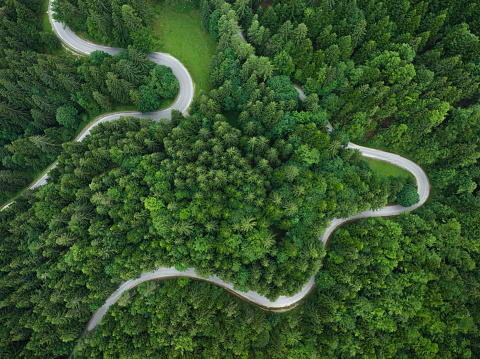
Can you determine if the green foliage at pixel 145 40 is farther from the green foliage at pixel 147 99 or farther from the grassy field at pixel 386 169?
the grassy field at pixel 386 169

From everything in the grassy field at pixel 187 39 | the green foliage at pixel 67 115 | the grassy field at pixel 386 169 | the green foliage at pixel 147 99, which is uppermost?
the grassy field at pixel 187 39

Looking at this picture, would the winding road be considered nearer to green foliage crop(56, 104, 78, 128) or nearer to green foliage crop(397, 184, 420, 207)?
green foliage crop(397, 184, 420, 207)

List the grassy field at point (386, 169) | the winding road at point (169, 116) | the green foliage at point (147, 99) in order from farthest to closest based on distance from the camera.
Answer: the grassy field at point (386, 169) → the green foliage at point (147, 99) → the winding road at point (169, 116)

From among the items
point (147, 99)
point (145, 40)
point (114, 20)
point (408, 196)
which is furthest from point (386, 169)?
point (114, 20)

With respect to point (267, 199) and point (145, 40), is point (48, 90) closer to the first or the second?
point (145, 40)

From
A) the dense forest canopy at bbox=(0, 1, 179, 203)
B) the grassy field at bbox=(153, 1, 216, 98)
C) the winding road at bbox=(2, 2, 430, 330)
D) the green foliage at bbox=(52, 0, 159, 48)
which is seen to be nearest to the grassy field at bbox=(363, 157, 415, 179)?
the winding road at bbox=(2, 2, 430, 330)

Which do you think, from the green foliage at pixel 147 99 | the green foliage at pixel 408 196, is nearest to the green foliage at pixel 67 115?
the green foliage at pixel 147 99
